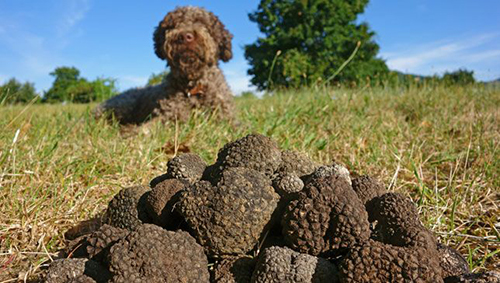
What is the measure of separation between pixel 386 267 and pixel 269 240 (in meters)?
0.52

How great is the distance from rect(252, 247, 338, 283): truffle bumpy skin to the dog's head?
452cm

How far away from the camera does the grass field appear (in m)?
2.58

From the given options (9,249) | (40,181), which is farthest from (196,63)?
(9,249)

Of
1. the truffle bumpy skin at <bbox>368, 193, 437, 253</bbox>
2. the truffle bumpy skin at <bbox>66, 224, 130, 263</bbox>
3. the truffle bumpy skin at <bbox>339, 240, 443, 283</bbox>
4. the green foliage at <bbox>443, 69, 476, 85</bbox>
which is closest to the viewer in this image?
the truffle bumpy skin at <bbox>339, 240, 443, 283</bbox>

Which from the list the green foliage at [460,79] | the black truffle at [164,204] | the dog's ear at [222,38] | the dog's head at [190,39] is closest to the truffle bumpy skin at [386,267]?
the black truffle at [164,204]

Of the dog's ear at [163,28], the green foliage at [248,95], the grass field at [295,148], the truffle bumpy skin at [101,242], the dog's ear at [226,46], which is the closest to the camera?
the truffle bumpy skin at [101,242]

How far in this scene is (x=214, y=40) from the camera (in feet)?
19.7

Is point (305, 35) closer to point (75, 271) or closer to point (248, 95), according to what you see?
point (248, 95)

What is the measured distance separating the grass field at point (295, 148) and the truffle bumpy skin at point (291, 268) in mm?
1125

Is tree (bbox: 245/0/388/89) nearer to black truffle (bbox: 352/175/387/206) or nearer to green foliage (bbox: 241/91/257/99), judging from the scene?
green foliage (bbox: 241/91/257/99)

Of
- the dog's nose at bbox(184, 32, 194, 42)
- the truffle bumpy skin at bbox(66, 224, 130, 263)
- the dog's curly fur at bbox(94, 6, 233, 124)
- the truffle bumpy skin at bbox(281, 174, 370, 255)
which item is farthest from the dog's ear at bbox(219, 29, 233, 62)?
the truffle bumpy skin at bbox(281, 174, 370, 255)

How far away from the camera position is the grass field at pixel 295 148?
8.47 feet

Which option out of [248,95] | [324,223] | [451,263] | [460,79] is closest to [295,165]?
[324,223]

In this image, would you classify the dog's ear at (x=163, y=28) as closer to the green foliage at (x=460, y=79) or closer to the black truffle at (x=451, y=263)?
the black truffle at (x=451, y=263)
